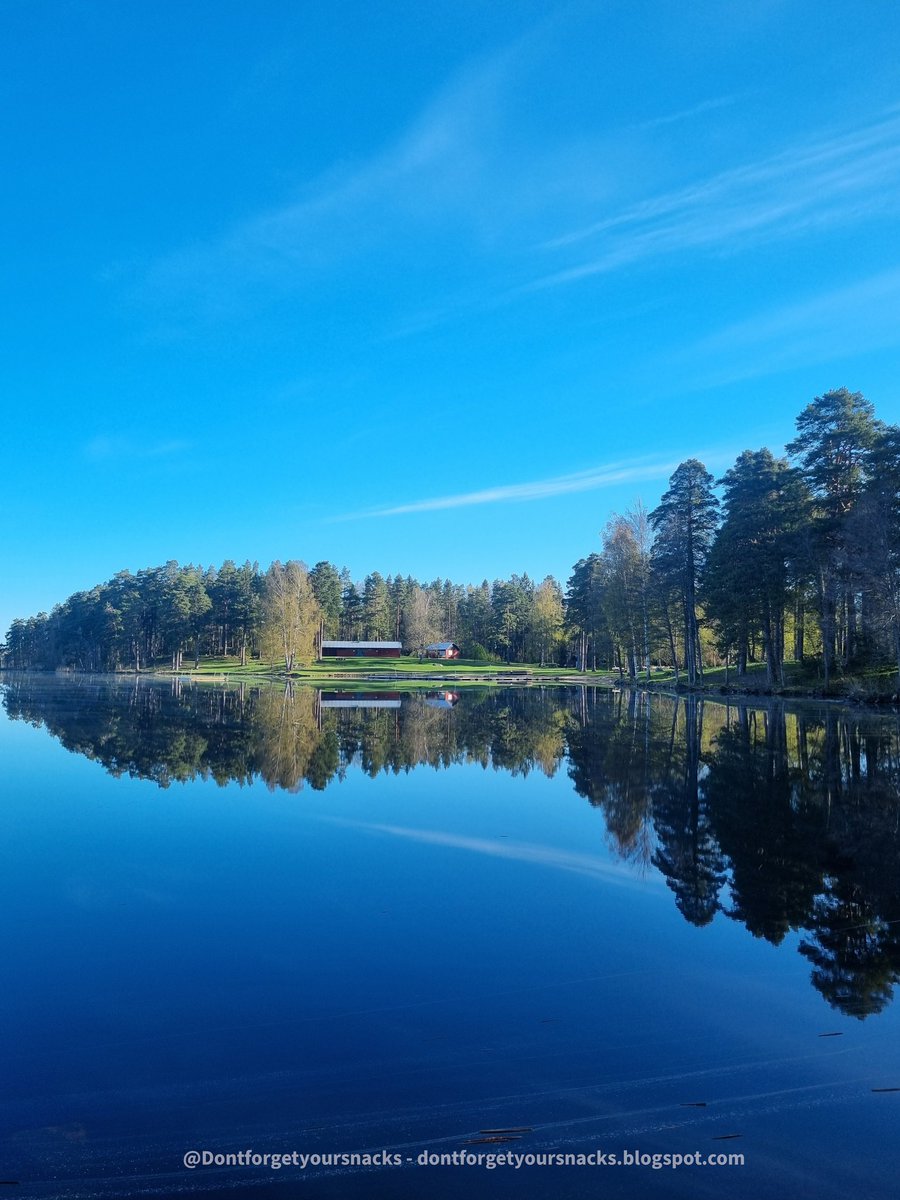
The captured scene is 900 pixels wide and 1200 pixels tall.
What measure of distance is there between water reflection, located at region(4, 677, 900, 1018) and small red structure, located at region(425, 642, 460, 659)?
8271cm

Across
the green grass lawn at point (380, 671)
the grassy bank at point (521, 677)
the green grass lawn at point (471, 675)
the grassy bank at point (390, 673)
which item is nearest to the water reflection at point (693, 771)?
the grassy bank at point (521, 677)

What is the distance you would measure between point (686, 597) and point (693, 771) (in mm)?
38073

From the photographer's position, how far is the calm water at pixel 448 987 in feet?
12.4

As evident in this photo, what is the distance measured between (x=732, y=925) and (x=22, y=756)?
711 inches

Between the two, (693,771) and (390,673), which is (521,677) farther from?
(693,771)

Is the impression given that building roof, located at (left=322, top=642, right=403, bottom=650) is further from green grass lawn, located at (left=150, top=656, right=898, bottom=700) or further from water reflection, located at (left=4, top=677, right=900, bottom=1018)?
water reflection, located at (left=4, top=677, right=900, bottom=1018)

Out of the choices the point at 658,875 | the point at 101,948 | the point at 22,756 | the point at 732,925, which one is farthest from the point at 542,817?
the point at 22,756

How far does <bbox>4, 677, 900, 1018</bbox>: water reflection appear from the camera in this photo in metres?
7.43

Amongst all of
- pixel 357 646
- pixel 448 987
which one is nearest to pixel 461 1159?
pixel 448 987

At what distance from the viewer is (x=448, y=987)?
18.4 ft

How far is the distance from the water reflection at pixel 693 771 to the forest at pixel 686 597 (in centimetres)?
932

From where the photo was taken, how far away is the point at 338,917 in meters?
7.17

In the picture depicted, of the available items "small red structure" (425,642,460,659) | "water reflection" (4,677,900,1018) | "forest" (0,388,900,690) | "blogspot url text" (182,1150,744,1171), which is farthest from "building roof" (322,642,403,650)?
"blogspot url text" (182,1150,744,1171)

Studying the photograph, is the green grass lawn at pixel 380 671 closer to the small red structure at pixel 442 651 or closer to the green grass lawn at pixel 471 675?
the green grass lawn at pixel 471 675
